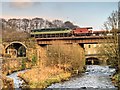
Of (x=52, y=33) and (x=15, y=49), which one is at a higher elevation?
(x=52, y=33)

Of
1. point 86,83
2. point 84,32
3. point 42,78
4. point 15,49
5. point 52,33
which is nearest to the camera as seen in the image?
point 42,78

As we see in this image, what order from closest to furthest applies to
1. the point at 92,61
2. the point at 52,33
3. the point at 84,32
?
the point at 84,32
the point at 52,33
the point at 92,61

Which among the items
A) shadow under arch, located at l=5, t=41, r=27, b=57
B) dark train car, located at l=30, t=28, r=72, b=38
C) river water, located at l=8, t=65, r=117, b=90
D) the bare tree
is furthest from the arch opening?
the bare tree

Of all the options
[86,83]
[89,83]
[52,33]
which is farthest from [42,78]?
[52,33]

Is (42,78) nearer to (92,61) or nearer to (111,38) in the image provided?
(111,38)

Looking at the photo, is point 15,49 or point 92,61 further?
point 92,61

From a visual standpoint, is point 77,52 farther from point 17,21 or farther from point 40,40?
point 17,21

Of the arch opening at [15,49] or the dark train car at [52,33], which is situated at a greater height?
the dark train car at [52,33]

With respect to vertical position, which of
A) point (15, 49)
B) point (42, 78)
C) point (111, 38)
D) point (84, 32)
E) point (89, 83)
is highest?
point (84, 32)

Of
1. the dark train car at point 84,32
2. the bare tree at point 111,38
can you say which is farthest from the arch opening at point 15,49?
the bare tree at point 111,38

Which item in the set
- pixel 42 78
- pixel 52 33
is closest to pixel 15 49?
pixel 52 33

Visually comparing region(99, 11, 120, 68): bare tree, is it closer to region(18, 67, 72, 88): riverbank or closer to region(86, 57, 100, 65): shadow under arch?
region(18, 67, 72, 88): riverbank

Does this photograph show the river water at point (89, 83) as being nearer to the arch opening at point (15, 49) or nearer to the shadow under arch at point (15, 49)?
the shadow under arch at point (15, 49)

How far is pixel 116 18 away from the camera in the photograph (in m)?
10.5
